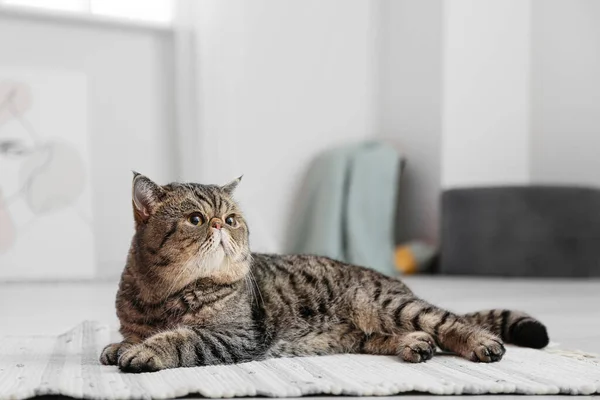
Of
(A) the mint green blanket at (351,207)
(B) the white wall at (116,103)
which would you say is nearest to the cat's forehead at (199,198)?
(B) the white wall at (116,103)

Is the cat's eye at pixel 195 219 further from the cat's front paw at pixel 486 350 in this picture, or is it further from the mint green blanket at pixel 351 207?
the mint green blanket at pixel 351 207

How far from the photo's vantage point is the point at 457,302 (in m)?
2.78

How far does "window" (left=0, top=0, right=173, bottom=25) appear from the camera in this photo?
4.03 meters

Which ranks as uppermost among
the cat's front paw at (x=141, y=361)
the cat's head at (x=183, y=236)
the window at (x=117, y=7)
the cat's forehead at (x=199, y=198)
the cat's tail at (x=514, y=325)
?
the window at (x=117, y=7)

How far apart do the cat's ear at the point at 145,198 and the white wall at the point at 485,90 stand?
3.37 meters

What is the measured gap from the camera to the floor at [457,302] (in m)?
2.16

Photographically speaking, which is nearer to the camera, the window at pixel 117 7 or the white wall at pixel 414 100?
the window at pixel 117 7

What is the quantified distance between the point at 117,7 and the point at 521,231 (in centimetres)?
253

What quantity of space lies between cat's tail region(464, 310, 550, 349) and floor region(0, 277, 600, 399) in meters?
0.16

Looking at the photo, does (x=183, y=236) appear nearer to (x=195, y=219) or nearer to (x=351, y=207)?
(x=195, y=219)

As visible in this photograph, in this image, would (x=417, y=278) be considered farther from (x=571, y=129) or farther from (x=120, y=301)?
(x=120, y=301)

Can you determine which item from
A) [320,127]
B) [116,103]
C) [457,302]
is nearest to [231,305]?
[457,302]

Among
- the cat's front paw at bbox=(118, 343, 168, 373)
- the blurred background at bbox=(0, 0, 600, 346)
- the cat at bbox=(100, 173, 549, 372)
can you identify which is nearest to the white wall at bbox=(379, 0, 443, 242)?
the blurred background at bbox=(0, 0, 600, 346)

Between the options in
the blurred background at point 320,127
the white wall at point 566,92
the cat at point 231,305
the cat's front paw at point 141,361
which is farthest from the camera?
the white wall at point 566,92
